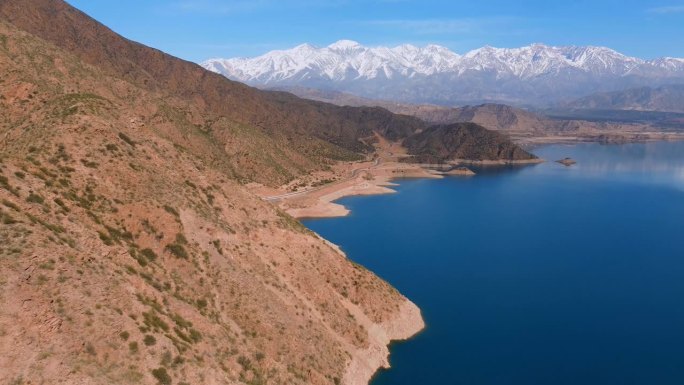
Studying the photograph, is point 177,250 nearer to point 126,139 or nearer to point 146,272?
point 146,272

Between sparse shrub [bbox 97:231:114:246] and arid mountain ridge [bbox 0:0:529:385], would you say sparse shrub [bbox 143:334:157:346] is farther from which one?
sparse shrub [bbox 97:231:114:246]

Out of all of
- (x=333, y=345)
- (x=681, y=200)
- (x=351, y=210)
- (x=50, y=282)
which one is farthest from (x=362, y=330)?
(x=681, y=200)

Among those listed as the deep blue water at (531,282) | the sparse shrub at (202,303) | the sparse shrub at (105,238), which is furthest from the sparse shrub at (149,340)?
the deep blue water at (531,282)

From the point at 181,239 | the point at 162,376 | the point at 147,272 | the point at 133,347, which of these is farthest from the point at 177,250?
the point at 162,376

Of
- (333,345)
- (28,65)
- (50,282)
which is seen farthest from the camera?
(28,65)

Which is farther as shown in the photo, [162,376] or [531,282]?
[531,282]

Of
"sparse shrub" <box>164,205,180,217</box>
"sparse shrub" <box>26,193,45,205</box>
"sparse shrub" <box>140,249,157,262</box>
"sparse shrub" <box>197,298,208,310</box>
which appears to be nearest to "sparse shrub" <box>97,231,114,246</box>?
"sparse shrub" <box>140,249,157,262</box>

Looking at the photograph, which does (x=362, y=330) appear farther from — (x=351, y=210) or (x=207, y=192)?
(x=351, y=210)

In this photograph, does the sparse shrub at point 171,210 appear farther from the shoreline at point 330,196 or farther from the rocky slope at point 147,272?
the shoreline at point 330,196
